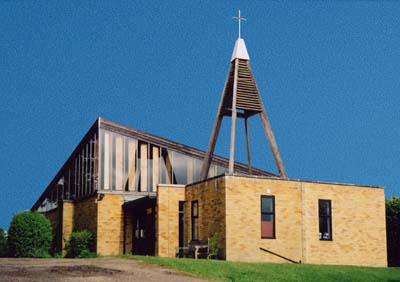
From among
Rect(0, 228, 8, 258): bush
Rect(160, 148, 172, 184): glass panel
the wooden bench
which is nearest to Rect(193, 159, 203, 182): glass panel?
Rect(160, 148, 172, 184): glass panel

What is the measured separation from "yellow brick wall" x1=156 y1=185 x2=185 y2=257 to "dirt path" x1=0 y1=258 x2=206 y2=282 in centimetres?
756

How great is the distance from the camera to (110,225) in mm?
31266

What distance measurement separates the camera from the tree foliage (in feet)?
108

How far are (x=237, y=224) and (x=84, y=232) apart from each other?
9.89 m

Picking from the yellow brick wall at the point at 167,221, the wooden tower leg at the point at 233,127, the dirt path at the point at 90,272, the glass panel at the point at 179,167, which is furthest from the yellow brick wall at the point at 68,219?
the dirt path at the point at 90,272

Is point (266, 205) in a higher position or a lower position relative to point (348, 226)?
higher

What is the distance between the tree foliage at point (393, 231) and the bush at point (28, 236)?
→ 17556mm

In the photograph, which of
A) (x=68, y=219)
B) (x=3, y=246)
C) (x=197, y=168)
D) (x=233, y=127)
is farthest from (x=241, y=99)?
(x=3, y=246)

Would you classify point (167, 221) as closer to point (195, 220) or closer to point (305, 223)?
point (195, 220)

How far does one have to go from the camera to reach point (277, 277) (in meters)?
19.9

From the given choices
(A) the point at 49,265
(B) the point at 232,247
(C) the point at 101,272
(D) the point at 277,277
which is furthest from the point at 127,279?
(B) the point at 232,247

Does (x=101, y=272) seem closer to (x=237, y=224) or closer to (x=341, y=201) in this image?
(x=237, y=224)

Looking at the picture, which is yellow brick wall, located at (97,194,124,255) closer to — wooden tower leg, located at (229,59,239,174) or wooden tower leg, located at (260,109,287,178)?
wooden tower leg, located at (229,59,239,174)

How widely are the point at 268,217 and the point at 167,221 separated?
4.79 meters
